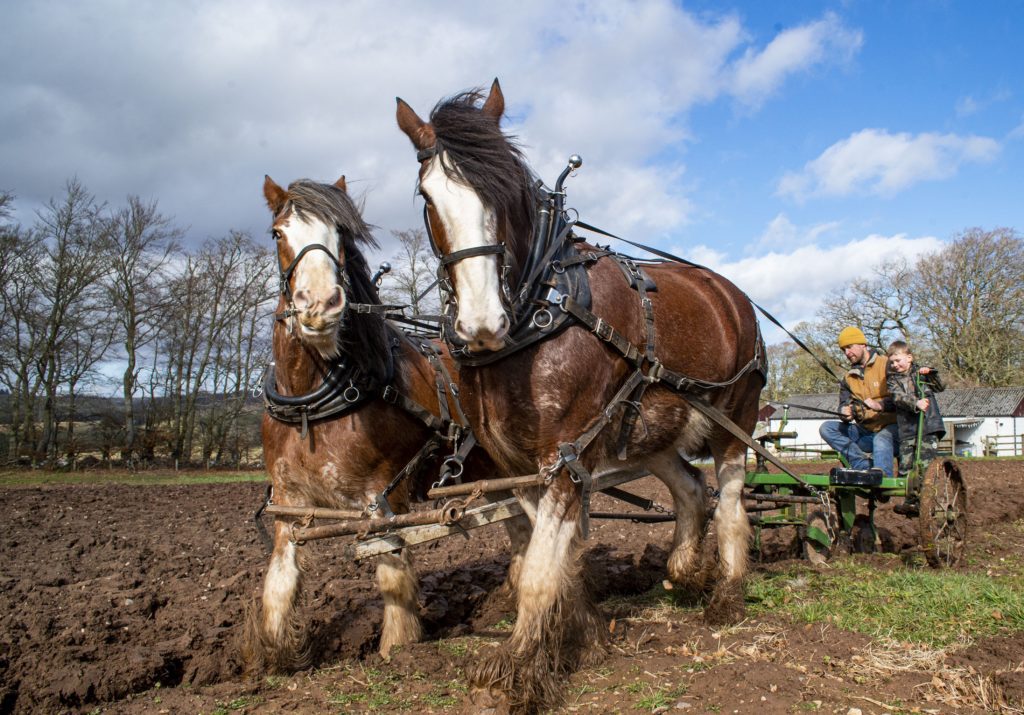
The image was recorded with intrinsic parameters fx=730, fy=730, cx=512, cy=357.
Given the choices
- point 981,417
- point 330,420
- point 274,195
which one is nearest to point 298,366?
point 330,420

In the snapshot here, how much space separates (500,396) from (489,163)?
1008 mm

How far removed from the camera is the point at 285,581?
3938 millimetres

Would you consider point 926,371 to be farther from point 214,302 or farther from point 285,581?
point 214,302

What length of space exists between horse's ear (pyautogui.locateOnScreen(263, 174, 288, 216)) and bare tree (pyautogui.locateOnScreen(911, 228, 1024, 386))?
3538 cm

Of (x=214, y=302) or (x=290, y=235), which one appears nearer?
(x=290, y=235)

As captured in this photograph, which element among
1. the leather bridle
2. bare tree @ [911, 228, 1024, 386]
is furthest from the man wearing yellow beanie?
bare tree @ [911, 228, 1024, 386]

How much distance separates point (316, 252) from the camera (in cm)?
366

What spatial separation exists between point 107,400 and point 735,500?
2795cm

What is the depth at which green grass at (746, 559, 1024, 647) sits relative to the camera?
380cm

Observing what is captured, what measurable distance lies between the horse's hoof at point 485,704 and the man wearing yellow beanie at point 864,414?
15.3 feet

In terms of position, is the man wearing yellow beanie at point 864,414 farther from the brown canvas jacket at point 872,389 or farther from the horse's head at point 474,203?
the horse's head at point 474,203

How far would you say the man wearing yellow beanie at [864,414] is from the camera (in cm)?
639

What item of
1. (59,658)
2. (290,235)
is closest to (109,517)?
(59,658)

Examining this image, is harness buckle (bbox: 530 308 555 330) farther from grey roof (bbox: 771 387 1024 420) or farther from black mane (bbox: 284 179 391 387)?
grey roof (bbox: 771 387 1024 420)
